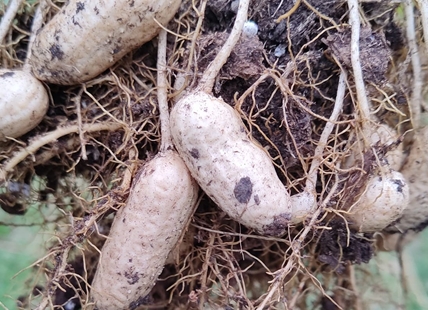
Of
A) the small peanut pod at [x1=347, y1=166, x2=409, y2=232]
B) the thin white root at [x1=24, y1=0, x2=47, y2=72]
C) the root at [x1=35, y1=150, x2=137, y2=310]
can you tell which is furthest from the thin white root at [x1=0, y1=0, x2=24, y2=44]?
the small peanut pod at [x1=347, y1=166, x2=409, y2=232]

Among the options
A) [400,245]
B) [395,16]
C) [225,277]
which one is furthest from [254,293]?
[395,16]

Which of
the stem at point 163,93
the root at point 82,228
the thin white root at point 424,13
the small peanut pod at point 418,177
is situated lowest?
the root at point 82,228

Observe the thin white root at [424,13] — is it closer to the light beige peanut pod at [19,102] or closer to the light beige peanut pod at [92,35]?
the light beige peanut pod at [92,35]

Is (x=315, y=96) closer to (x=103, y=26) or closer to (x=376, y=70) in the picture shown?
(x=376, y=70)

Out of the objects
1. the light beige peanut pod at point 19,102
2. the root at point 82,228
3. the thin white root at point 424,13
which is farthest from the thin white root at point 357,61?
the light beige peanut pod at point 19,102

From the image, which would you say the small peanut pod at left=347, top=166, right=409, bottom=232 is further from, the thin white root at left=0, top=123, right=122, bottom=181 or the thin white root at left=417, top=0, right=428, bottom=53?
the thin white root at left=0, top=123, right=122, bottom=181

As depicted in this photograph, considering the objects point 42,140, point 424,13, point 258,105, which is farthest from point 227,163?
point 424,13
